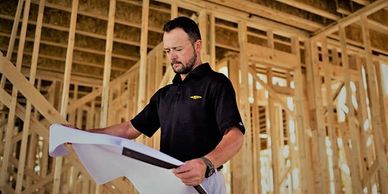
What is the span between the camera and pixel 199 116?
1.66m

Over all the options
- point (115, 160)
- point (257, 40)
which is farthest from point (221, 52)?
point (115, 160)

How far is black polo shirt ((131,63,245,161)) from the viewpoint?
157cm

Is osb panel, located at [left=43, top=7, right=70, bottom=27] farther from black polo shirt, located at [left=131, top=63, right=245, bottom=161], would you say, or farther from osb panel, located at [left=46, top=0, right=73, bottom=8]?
black polo shirt, located at [left=131, top=63, right=245, bottom=161]

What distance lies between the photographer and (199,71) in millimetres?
1800

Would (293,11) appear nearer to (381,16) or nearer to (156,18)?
(381,16)

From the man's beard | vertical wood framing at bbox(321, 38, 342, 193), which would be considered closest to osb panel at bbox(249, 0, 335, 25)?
vertical wood framing at bbox(321, 38, 342, 193)

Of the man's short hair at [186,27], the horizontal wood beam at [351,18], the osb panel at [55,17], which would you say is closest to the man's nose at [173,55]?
the man's short hair at [186,27]

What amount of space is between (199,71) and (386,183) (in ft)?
11.5

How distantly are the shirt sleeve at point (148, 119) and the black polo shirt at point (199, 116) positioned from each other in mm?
225

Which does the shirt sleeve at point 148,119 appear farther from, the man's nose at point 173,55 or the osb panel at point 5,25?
the osb panel at point 5,25

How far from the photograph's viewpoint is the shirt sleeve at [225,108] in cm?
153

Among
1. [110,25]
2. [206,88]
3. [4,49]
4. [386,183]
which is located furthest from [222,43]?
[206,88]

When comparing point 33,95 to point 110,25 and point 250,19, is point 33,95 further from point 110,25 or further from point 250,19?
point 250,19

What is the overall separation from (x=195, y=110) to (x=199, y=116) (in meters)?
0.03
